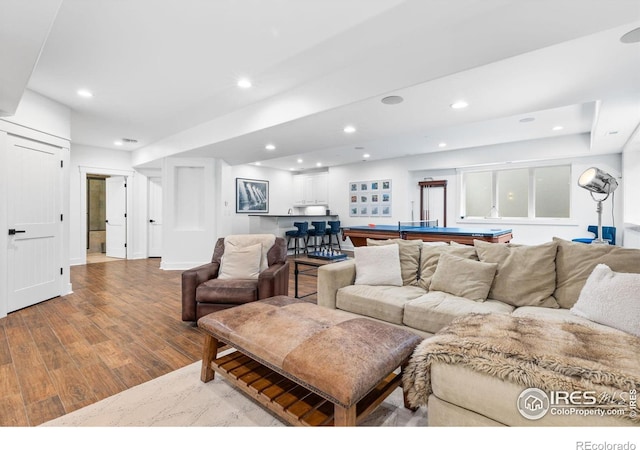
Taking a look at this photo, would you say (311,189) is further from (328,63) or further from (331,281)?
(331,281)

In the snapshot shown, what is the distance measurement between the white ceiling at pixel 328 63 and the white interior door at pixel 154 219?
2.71 meters

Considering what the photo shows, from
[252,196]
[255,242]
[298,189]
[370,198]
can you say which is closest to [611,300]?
[255,242]

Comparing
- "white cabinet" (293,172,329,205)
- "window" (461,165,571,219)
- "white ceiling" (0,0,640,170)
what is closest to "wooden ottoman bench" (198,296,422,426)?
"white ceiling" (0,0,640,170)

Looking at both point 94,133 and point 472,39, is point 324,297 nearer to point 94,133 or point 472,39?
point 472,39

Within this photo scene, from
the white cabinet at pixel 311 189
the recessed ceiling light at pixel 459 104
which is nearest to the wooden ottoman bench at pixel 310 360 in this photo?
the recessed ceiling light at pixel 459 104

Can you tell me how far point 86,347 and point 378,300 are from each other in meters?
2.51

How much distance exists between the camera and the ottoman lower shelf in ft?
4.64

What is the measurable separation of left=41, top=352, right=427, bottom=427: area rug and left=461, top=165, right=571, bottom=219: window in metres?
6.16

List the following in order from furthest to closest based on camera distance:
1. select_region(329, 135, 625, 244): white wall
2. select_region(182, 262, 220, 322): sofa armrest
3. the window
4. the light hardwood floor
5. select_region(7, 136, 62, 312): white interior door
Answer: the window → select_region(329, 135, 625, 244): white wall → select_region(7, 136, 62, 312): white interior door → select_region(182, 262, 220, 322): sofa armrest → the light hardwood floor

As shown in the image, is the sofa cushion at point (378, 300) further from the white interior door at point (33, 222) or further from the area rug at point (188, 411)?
the white interior door at point (33, 222)

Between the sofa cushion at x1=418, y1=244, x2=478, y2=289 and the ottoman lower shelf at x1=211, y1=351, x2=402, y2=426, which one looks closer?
the ottoman lower shelf at x1=211, y1=351, x2=402, y2=426

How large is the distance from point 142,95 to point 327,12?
112 inches

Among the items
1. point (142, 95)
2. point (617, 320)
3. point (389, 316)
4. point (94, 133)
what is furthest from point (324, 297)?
point (94, 133)

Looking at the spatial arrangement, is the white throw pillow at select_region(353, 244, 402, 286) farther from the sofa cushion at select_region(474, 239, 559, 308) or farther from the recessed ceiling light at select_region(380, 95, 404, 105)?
the recessed ceiling light at select_region(380, 95, 404, 105)
